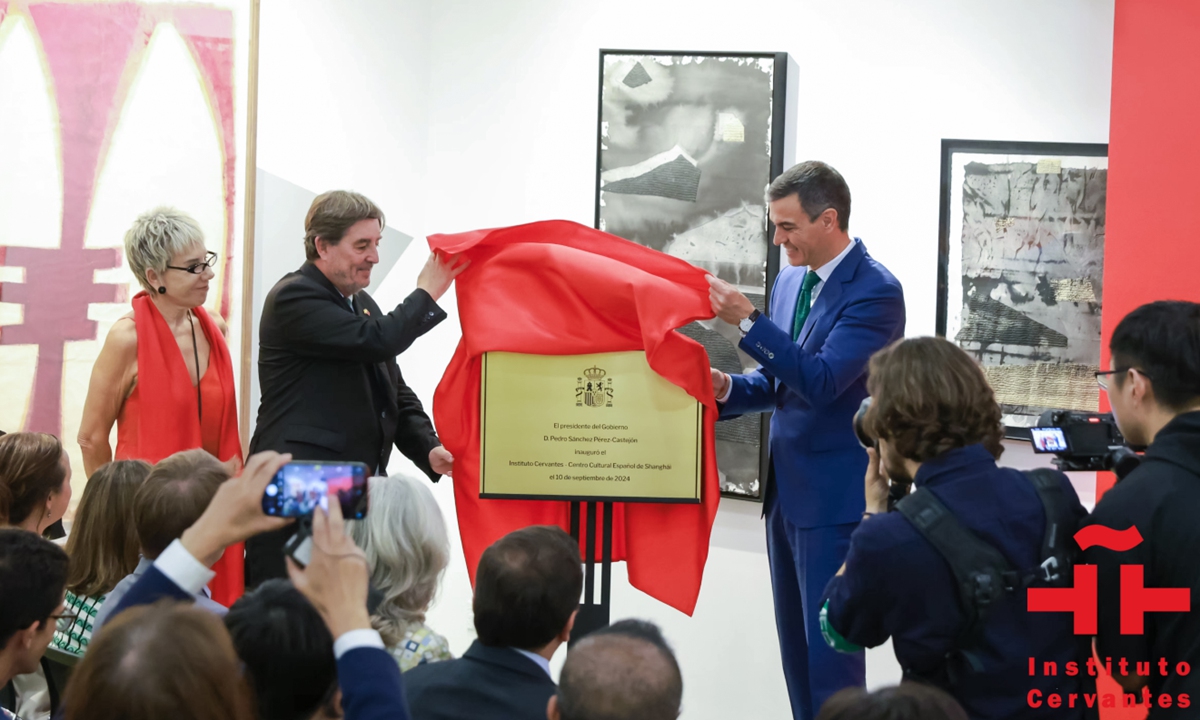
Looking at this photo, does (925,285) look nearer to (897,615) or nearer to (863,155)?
(863,155)

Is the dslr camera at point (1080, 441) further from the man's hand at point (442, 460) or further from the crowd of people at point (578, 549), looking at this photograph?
the man's hand at point (442, 460)

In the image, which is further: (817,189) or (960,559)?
(817,189)

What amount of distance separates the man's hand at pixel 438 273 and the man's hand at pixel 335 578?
180cm

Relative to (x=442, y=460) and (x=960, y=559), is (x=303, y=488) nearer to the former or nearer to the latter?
(x=960, y=559)

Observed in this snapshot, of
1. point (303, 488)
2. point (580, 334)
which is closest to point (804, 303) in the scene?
point (580, 334)

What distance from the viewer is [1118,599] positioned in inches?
74.2

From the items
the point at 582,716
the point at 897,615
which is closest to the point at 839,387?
the point at 897,615

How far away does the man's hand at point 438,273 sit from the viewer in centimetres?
308

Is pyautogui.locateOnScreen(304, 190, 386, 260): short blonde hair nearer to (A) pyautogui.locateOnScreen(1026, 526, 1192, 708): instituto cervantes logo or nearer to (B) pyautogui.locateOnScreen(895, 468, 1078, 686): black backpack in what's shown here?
(B) pyautogui.locateOnScreen(895, 468, 1078, 686): black backpack

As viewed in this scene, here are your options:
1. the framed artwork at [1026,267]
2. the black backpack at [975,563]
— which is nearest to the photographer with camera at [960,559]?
the black backpack at [975,563]

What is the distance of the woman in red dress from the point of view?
3221 millimetres

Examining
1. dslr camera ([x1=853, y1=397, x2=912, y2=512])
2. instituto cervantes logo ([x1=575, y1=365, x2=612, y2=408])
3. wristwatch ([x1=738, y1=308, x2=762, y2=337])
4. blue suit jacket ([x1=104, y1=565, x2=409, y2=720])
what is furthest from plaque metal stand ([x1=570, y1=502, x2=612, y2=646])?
blue suit jacket ([x1=104, y1=565, x2=409, y2=720])

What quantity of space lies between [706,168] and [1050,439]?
79.9 inches

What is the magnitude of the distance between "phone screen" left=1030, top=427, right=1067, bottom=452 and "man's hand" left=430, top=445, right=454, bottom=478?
5.46ft
